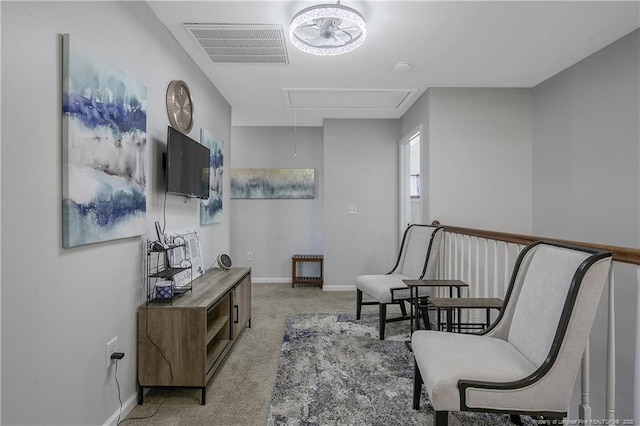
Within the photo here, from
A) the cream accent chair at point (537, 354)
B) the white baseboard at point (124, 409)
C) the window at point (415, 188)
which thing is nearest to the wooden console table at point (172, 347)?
the white baseboard at point (124, 409)

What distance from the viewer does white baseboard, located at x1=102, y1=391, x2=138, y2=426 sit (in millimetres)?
1645

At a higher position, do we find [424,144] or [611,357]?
[424,144]

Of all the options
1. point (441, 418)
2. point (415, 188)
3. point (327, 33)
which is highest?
point (327, 33)

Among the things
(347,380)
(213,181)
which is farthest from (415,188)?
(347,380)

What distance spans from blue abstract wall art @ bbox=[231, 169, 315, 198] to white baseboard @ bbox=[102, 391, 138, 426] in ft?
11.0

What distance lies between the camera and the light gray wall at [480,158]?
131 inches

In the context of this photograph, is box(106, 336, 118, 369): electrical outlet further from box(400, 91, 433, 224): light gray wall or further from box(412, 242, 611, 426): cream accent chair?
box(400, 91, 433, 224): light gray wall

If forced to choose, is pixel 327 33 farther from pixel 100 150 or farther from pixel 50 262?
pixel 50 262

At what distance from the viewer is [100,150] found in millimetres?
1496

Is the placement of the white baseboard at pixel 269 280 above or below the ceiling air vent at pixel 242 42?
below

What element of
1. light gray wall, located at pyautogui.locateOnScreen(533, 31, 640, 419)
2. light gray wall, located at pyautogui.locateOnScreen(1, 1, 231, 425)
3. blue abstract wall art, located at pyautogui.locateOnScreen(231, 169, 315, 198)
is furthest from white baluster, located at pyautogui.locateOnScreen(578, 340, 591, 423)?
blue abstract wall art, located at pyautogui.locateOnScreen(231, 169, 315, 198)

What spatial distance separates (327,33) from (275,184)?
3048 millimetres

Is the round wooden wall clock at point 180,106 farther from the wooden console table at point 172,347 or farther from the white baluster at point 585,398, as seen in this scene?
the white baluster at point 585,398

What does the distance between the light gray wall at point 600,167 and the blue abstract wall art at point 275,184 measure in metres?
3.04
